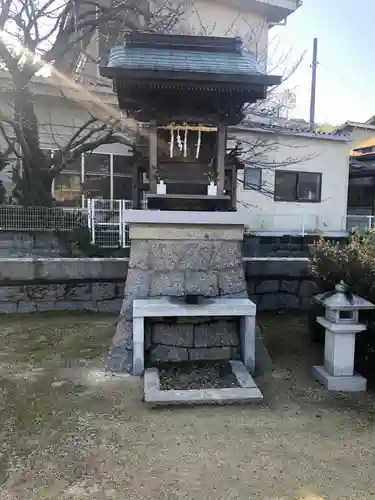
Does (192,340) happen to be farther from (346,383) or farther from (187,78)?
(187,78)

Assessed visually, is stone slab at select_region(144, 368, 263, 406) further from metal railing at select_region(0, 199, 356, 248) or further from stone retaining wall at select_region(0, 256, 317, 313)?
metal railing at select_region(0, 199, 356, 248)

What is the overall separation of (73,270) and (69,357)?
7.22 ft

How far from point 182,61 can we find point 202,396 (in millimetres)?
3549

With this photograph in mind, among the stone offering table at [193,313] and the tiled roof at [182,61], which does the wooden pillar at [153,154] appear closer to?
the tiled roof at [182,61]

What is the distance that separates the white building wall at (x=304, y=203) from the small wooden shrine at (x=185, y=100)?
639 centimetres

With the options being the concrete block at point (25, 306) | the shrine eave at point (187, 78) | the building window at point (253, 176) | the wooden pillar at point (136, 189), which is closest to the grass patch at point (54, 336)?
the concrete block at point (25, 306)

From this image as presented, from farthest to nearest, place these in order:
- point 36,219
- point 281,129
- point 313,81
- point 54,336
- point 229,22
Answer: point 313,81
point 229,22
point 281,129
point 36,219
point 54,336

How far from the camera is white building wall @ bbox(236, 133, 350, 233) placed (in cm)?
1158

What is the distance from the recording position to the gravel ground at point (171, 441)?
90.6 inches

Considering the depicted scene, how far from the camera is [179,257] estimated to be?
14.3ft

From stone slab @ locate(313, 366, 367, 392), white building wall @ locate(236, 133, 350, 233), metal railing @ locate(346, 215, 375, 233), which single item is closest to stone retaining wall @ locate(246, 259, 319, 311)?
stone slab @ locate(313, 366, 367, 392)

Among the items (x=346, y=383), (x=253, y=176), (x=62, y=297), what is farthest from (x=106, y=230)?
(x=346, y=383)

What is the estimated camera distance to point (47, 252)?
7828 mm

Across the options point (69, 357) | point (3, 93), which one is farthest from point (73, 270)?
point (3, 93)
